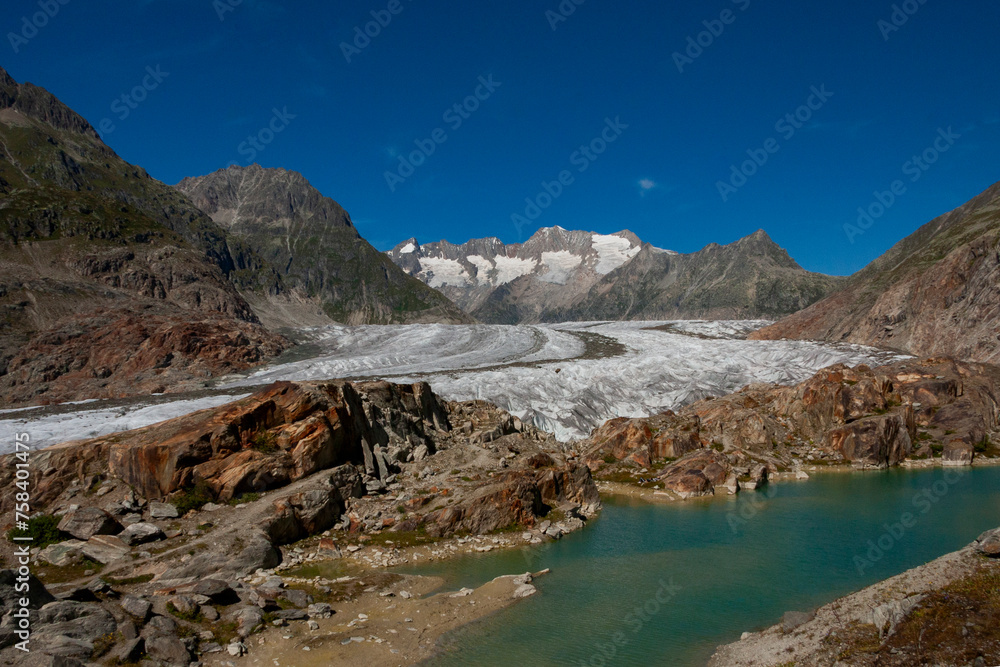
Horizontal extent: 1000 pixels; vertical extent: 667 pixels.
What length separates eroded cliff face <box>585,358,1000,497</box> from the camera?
4025 centimetres

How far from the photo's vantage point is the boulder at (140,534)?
22.0m

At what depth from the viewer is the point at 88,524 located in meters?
22.2

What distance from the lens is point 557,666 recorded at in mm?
15797

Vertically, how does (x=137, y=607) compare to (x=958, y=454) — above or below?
above

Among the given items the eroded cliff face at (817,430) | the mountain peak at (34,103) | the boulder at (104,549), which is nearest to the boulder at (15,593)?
the boulder at (104,549)

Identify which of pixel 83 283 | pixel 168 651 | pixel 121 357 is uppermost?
pixel 83 283

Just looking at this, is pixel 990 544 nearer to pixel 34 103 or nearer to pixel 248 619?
pixel 248 619

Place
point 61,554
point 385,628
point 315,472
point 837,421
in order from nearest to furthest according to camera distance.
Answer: point 385,628 → point 61,554 → point 315,472 → point 837,421

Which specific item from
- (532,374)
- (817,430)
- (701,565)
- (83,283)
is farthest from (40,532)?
(83,283)

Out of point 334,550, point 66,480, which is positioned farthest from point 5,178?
point 334,550

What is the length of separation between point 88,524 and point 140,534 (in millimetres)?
2091

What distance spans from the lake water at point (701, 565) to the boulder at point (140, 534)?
10070mm

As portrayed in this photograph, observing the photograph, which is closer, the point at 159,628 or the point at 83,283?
the point at 159,628

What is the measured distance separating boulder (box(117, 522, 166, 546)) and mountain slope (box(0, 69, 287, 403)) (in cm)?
4895
